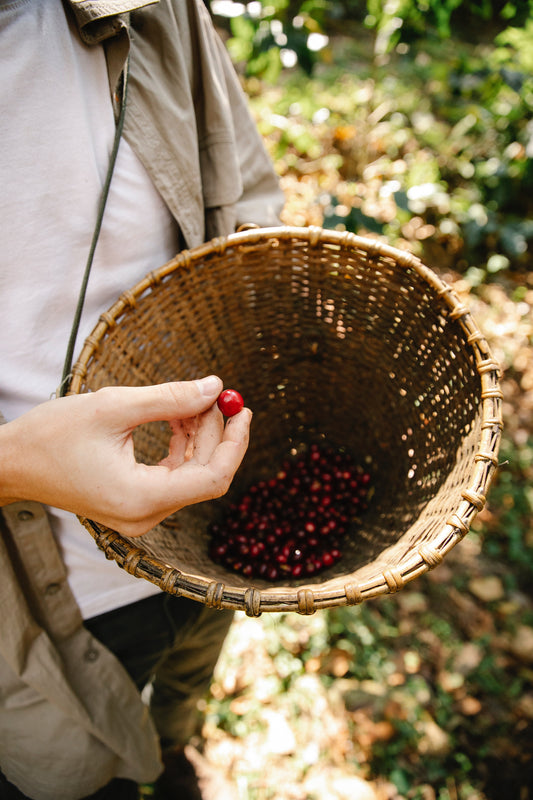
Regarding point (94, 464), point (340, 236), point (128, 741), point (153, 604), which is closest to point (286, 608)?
point (94, 464)

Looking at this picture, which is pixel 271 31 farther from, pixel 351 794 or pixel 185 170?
pixel 351 794

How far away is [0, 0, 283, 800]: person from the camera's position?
0.78m

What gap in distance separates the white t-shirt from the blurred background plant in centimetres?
123

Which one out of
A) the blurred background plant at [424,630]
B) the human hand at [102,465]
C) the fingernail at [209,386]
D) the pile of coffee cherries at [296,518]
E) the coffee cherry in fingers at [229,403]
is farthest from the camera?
the blurred background plant at [424,630]

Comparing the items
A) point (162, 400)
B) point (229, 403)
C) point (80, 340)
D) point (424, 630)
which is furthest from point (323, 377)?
Result: point (424, 630)

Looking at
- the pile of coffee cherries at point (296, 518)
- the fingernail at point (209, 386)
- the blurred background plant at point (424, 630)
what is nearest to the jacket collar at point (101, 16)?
the fingernail at point (209, 386)

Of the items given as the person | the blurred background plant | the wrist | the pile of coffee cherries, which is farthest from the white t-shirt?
the blurred background plant

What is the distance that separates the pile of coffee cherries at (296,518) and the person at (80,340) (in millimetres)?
211

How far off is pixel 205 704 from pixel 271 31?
109 inches

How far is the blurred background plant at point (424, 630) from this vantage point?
183 centimetres

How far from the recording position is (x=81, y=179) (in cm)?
97

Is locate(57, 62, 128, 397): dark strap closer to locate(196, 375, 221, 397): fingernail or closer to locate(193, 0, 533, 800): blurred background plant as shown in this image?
locate(196, 375, 221, 397): fingernail

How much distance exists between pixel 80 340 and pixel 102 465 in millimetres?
479

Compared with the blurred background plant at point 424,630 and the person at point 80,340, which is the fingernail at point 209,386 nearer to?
the person at point 80,340
